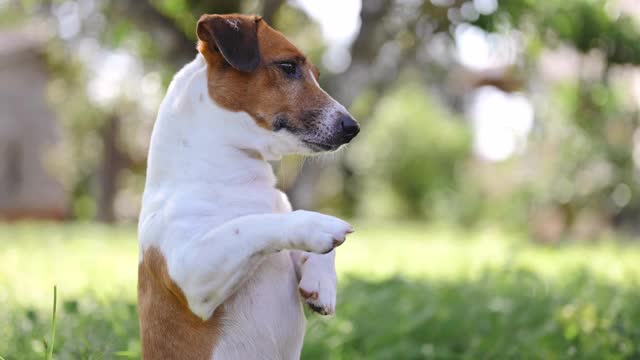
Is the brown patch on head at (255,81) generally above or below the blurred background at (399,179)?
above

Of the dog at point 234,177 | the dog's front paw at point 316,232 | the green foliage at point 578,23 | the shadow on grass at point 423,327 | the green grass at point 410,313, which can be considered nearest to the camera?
the dog's front paw at point 316,232

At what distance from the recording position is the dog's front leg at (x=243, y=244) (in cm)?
247

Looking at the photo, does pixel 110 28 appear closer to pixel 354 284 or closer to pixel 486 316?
pixel 354 284

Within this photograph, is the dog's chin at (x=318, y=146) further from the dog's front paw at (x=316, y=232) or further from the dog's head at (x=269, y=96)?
the dog's front paw at (x=316, y=232)

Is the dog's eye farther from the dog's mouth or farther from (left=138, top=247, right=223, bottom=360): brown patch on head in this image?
(left=138, top=247, right=223, bottom=360): brown patch on head

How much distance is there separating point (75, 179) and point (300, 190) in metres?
22.7

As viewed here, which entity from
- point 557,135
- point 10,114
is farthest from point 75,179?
point 557,135

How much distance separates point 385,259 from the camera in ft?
35.1

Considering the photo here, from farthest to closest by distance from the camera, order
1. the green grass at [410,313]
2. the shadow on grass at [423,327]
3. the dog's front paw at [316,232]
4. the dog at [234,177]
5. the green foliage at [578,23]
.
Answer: the green foliage at [578,23], the green grass at [410,313], the shadow on grass at [423,327], the dog at [234,177], the dog's front paw at [316,232]

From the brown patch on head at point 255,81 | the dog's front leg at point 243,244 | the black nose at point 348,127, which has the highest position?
the brown patch on head at point 255,81

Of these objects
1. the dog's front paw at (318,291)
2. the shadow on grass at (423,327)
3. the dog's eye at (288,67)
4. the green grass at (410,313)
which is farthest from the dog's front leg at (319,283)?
the shadow on grass at (423,327)

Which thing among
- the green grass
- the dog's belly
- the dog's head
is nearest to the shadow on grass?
the green grass

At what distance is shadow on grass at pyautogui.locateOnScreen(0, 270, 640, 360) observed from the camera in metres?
4.51

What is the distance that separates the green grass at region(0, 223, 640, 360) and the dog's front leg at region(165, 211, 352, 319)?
3.73ft
